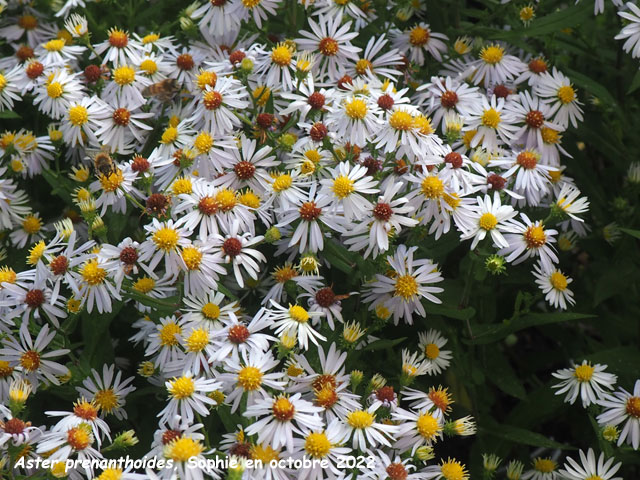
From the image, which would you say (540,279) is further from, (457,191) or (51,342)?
(51,342)

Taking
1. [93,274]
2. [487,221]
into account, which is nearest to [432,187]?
[487,221]

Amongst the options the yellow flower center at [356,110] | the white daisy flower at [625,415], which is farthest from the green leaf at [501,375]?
Result: the yellow flower center at [356,110]

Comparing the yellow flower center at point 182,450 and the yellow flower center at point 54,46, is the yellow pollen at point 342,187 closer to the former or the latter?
the yellow flower center at point 182,450

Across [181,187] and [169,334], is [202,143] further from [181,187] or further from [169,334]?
[169,334]

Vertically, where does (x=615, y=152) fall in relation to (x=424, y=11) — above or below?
below

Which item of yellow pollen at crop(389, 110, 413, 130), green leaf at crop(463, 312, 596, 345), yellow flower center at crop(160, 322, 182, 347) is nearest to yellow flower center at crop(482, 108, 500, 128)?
yellow pollen at crop(389, 110, 413, 130)

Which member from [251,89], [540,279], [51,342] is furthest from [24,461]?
[540,279]

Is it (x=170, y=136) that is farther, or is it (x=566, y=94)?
(x=566, y=94)
